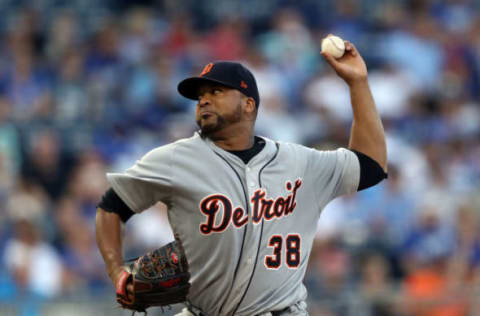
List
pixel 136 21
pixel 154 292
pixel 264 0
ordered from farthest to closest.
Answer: pixel 264 0
pixel 136 21
pixel 154 292

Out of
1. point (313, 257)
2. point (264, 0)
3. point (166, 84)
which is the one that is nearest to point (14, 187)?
point (166, 84)

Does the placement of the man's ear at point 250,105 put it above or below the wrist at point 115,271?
above

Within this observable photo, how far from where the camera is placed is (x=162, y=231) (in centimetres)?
844

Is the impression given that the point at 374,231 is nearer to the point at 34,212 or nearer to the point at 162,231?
the point at 162,231

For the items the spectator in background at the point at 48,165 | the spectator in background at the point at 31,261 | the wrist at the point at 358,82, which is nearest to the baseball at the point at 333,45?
the wrist at the point at 358,82

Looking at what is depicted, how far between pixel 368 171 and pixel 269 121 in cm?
509

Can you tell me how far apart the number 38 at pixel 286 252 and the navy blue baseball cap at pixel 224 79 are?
638 mm

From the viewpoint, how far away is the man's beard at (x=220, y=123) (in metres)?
4.30

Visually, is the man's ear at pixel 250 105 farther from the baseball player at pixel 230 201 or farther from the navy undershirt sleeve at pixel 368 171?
the navy undershirt sleeve at pixel 368 171

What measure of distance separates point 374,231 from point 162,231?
1.82 m

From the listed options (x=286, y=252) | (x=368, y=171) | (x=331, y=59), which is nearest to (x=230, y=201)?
(x=286, y=252)

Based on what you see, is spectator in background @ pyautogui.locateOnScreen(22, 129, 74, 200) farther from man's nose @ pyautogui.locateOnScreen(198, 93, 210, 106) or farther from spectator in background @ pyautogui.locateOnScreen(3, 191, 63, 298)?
man's nose @ pyautogui.locateOnScreen(198, 93, 210, 106)

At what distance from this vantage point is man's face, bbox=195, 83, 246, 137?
4.29 m

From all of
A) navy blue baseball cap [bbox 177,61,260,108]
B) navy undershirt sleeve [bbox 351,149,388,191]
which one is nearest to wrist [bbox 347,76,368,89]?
navy undershirt sleeve [bbox 351,149,388,191]
